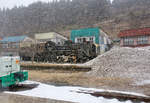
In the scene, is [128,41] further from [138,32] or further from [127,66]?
[127,66]

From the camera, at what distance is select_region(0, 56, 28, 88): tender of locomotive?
20.3ft

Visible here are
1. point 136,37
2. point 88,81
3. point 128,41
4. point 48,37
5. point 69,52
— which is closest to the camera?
point 88,81

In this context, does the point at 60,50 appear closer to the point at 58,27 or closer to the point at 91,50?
the point at 91,50

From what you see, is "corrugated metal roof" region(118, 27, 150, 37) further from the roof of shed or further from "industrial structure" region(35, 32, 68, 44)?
"industrial structure" region(35, 32, 68, 44)

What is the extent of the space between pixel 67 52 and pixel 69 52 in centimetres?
36

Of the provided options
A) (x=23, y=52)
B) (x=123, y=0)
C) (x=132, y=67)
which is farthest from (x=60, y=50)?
(x=123, y=0)

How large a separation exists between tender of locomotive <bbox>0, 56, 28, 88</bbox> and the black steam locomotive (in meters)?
12.9

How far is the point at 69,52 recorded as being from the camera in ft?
66.9

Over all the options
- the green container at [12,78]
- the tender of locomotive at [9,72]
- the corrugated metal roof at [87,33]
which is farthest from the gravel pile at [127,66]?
the corrugated metal roof at [87,33]

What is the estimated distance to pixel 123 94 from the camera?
5859mm

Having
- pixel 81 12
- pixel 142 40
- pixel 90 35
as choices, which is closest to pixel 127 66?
pixel 90 35

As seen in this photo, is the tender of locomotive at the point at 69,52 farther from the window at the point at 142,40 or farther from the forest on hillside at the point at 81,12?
the forest on hillside at the point at 81,12

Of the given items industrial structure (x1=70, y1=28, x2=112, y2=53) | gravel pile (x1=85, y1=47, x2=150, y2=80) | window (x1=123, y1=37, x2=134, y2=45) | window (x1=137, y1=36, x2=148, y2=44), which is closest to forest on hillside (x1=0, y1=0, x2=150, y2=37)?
industrial structure (x1=70, y1=28, x2=112, y2=53)

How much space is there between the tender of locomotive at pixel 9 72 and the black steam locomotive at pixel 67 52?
1288 cm
